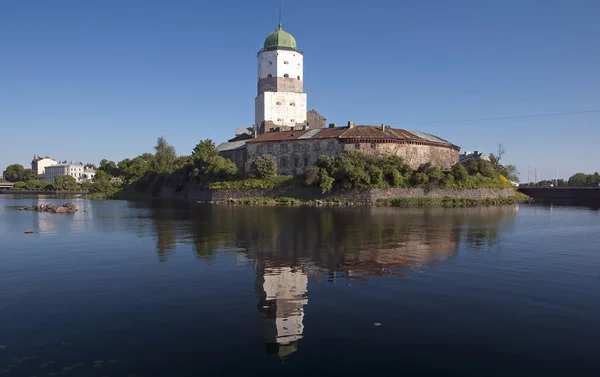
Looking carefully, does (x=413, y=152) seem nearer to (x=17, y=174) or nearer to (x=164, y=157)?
(x=164, y=157)

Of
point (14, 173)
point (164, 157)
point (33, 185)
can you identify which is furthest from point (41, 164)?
point (164, 157)

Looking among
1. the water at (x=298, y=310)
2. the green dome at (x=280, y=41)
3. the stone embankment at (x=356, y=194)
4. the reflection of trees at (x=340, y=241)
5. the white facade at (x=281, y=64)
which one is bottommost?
the water at (x=298, y=310)

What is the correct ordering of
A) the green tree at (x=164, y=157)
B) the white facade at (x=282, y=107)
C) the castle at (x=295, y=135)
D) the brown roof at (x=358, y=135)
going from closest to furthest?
the brown roof at (x=358, y=135) → the castle at (x=295, y=135) → the white facade at (x=282, y=107) → the green tree at (x=164, y=157)

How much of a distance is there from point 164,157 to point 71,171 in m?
100

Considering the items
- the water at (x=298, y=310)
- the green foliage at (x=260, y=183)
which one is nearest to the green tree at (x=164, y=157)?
the green foliage at (x=260, y=183)

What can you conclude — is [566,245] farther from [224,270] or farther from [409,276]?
[224,270]

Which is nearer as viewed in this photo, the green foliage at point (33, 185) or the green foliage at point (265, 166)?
the green foliage at point (265, 166)

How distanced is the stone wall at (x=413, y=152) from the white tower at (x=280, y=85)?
20833 millimetres

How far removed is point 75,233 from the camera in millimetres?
25469

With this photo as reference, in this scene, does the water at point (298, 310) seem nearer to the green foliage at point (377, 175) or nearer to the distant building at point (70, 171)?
the green foliage at point (377, 175)

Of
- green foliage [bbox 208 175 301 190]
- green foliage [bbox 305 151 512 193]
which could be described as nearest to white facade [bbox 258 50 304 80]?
green foliage [bbox 208 175 301 190]

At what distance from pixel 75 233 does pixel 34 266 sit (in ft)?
34.9

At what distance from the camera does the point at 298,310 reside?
10.3 metres

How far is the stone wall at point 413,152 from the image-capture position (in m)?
64.8
